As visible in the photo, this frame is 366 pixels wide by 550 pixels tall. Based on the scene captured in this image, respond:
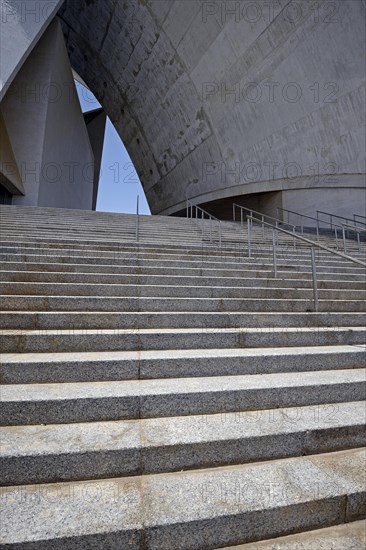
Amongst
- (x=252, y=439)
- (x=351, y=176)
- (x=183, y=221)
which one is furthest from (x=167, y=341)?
(x=351, y=176)

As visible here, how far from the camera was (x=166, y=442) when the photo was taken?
5.73 feet

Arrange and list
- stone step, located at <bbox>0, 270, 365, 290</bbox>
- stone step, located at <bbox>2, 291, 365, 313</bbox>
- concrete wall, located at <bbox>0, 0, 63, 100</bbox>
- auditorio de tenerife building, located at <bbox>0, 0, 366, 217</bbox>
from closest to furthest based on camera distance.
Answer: stone step, located at <bbox>2, 291, 365, 313</bbox> < stone step, located at <bbox>0, 270, 365, 290</bbox> < concrete wall, located at <bbox>0, 0, 63, 100</bbox> < auditorio de tenerife building, located at <bbox>0, 0, 366, 217</bbox>

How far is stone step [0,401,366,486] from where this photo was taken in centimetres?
161

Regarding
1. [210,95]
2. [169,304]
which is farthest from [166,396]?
[210,95]

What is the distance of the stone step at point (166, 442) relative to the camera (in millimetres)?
1608

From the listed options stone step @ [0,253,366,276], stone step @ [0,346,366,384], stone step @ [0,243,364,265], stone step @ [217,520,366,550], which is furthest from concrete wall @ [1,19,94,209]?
stone step @ [217,520,366,550]

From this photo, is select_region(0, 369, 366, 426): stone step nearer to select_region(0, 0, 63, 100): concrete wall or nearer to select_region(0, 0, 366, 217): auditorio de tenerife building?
select_region(0, 0, 63, 100): concrete wall

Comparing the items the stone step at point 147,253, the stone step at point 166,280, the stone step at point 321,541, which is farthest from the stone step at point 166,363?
the stone step at point 147,253

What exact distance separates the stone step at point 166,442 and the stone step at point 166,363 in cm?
41

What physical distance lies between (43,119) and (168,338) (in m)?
14.7

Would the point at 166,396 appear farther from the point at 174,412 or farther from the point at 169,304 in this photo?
the point at 169,304

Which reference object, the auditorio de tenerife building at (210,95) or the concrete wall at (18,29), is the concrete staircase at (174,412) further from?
the auditorio de tenerife building at (210,95)

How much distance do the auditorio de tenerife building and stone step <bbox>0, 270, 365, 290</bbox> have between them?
30.9 feet

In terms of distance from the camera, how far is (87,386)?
216 centimetres
